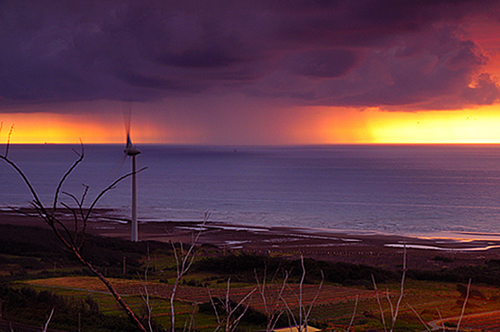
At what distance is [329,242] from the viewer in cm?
6153

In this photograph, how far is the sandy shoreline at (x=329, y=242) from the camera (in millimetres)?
50553

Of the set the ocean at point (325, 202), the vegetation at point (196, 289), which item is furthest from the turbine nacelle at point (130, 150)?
the vegetation at point (196, 289)

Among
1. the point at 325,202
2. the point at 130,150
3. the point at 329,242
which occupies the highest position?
the point at 130,150

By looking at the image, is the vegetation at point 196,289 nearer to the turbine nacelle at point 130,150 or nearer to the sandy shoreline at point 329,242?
the sandy shoreline at point 329,242

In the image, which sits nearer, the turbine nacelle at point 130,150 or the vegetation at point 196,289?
the vegetation at point 196,289

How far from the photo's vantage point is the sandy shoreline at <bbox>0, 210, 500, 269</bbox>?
50.6m

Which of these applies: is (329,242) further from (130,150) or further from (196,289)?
(196,289)

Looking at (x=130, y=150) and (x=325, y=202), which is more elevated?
(x=130, y=150)

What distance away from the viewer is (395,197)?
113 m

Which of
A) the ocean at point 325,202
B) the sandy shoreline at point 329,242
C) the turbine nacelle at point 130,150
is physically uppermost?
the turbine nacelle at point 130,150

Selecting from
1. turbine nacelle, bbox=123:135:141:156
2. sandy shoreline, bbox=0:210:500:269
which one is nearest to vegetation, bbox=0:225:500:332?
sandy shoreline, bbox=0:210:500:269

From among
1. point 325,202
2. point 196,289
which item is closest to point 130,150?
point 196,289

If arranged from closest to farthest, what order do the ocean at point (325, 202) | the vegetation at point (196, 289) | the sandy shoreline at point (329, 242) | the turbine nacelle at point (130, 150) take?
the vegetation at point (196, 289), the sandy shoreline at point (329, 242), the turbine nacelle at point (130, 150), the ocean at point (325, 202)

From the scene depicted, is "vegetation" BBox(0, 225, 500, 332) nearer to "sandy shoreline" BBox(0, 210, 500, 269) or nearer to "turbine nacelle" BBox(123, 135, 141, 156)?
"sandy shoreline" BBox(0, 210, 500, 269)
